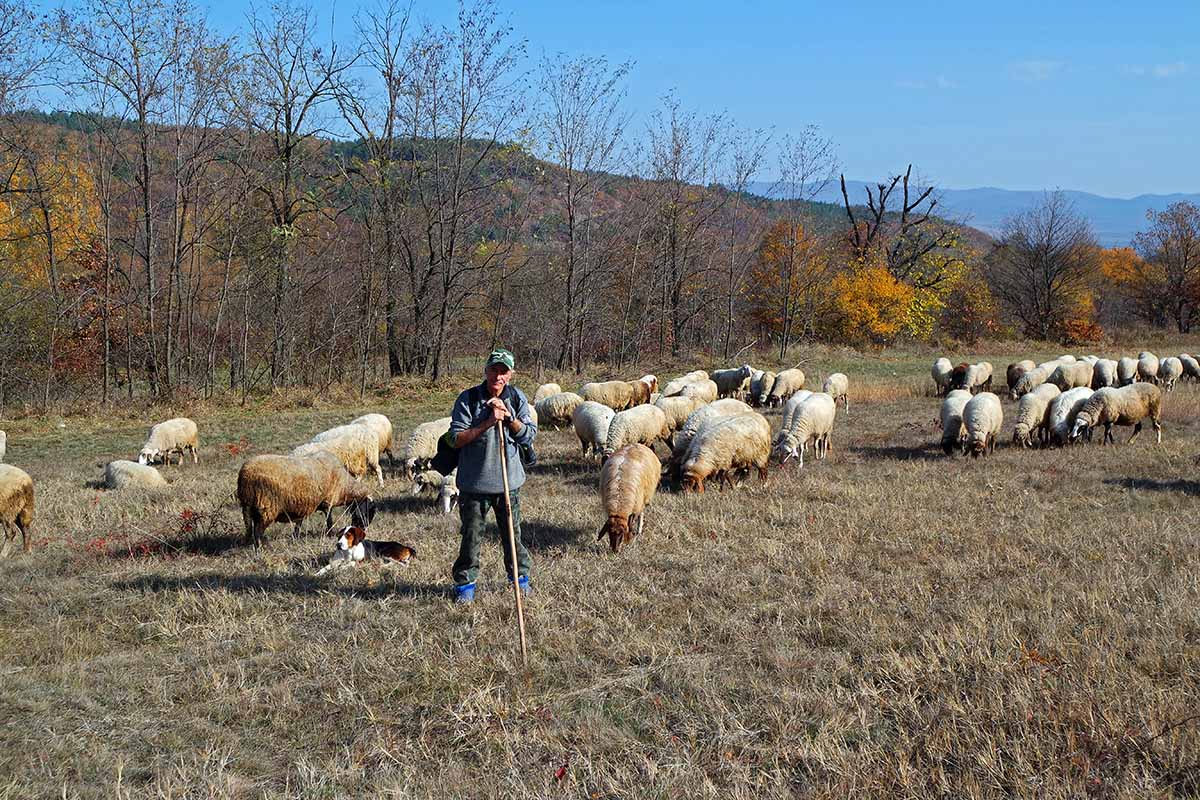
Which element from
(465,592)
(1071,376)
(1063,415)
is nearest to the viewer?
(465,592)

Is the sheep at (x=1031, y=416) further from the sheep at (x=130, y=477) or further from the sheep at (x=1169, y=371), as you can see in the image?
the sheep at (x=130, y=477)

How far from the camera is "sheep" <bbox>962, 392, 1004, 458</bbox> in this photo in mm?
13258

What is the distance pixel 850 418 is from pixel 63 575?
15.6m

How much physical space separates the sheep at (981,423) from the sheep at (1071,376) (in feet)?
26.8

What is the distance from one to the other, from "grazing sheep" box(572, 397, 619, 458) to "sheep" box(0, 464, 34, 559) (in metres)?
7.51

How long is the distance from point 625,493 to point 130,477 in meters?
8.51

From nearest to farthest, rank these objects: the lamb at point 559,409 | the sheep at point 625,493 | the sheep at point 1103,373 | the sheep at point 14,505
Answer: the sheep at point 625,493, the sheep at point 14,505, the lamb at point 559,409, the sheep at point 1103,373

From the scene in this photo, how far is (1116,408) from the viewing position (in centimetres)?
1409

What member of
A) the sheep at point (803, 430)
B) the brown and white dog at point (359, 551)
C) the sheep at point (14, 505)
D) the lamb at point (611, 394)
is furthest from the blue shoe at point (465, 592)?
the lamb at point (611, 394)

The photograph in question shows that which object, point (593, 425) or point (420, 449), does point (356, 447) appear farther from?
point (593, 425)

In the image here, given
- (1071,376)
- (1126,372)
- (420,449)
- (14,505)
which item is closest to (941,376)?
(1071,376)

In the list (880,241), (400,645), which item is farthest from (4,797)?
(880,241)

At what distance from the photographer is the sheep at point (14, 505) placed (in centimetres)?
869

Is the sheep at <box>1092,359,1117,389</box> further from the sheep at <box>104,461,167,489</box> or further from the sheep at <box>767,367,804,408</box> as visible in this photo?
the sheep at <box>104,461,167,489</box>
